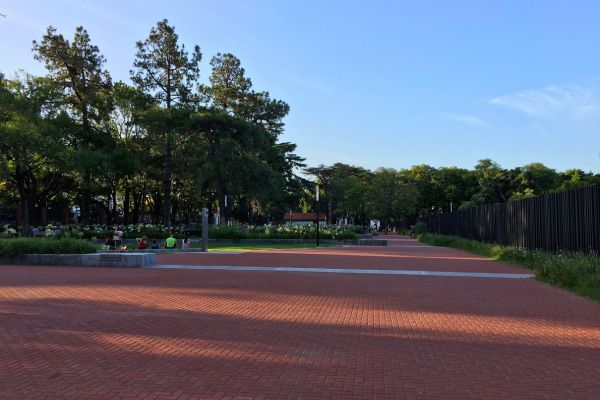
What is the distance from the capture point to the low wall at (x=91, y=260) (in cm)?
1867

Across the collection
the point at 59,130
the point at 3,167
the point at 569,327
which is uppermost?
the point at 59,130

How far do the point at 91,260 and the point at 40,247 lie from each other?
88.1 inches

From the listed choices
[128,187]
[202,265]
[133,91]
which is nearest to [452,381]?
[202,265]

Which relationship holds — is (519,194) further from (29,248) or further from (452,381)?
(452,381)

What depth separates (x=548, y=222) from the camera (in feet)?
66.3

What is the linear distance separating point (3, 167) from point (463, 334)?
36.6m

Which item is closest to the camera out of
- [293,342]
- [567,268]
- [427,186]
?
[293,342]

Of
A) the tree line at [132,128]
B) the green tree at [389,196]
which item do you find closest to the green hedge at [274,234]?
the tree line at [132,128]

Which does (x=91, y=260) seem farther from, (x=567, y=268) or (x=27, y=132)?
(x=27, y=132)

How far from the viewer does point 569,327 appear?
27.8 ft

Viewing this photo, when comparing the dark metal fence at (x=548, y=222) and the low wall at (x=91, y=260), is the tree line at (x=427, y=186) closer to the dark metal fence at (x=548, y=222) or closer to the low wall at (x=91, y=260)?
the dark metal fence at (x=548, y=222)

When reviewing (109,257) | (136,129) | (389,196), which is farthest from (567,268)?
(389,196)

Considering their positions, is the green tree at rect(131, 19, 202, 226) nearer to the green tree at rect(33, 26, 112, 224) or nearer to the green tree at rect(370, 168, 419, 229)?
the green tree at rect(33, 26, 112, 224)

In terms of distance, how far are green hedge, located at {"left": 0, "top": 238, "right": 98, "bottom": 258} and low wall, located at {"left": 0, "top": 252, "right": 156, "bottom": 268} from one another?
0.82 ft
